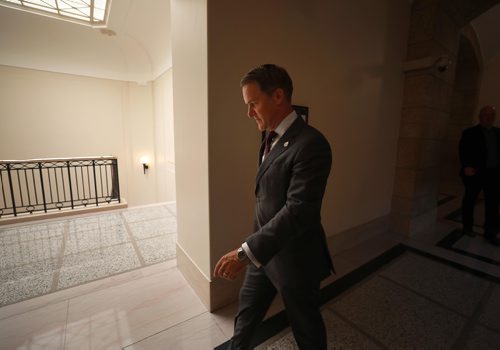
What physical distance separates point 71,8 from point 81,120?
11.7ft

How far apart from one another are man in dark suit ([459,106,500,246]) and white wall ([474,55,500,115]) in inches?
127

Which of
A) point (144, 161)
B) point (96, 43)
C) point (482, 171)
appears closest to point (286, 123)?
point (482, 171)

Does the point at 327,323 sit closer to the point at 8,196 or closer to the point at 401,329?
the point at 401,329

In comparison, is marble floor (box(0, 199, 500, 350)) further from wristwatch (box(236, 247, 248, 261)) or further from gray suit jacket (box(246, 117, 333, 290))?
wristwatch (box(236, 247, 248, 261))

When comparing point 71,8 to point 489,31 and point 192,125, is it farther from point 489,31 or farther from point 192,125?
point 489,31

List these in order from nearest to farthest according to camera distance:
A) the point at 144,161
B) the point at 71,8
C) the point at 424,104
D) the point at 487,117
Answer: the point at 487,117
the point at 424,104
the point at 71,8
the point at 144,161

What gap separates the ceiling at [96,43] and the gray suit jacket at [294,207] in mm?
4050

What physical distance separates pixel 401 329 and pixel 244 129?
187 cm

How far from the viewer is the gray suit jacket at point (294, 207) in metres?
0.96

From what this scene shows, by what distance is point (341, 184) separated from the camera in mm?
2799

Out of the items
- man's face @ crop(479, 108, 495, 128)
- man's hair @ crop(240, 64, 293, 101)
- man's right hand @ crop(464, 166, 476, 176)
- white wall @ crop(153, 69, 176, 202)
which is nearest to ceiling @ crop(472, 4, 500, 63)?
man's face @ crop(479, 108, 495, 128)

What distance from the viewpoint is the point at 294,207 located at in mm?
958

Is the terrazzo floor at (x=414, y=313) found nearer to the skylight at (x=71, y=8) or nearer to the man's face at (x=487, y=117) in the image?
the man's face at (x=487, y=117)

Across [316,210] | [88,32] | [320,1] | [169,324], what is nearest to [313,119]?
[320,1]
